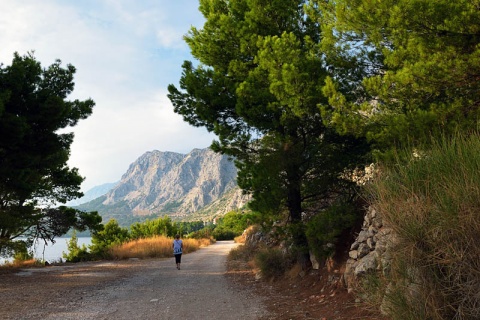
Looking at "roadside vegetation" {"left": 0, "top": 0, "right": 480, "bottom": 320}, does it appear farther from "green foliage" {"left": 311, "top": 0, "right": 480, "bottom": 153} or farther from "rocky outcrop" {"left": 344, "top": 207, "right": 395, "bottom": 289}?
"rocky outcrop" {"left": 344, "top": 207, "right": 395, "bottom": 289}

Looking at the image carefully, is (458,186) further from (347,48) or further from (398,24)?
(347,48)

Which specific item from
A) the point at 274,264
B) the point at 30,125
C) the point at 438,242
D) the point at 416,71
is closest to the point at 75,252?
the point at 30,125

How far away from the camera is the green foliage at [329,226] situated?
8.72 m

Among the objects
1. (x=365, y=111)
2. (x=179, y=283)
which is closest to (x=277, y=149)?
(x=365, y=111)

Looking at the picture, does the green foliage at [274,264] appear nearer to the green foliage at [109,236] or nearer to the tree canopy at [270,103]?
the tree canopy at [270,103]

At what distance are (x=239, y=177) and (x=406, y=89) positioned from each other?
496cm

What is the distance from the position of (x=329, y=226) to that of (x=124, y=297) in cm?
582

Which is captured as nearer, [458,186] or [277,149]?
[458,186]

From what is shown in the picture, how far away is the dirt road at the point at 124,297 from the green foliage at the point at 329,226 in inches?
83.1

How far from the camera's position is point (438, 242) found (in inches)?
157

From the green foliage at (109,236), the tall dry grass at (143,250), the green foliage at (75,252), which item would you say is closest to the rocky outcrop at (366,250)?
the tall dry grass at (143,250)

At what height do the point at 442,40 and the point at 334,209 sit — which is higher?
the point at 442,40

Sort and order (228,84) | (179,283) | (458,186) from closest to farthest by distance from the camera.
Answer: (458,186)
(228,84)
(179,283)

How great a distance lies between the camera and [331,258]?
9.57 m
